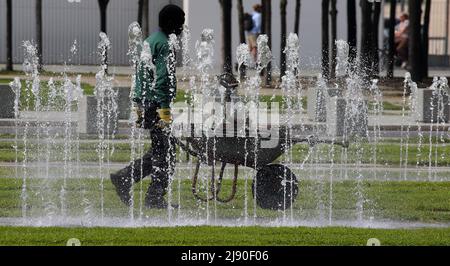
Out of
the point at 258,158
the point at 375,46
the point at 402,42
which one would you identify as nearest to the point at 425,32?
the point at 375,46

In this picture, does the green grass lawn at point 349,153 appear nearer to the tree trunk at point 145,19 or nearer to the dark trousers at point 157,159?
the dark trousers at point 157,159

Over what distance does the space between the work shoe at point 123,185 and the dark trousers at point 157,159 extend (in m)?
0.06

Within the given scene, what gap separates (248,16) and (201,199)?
26242 millimetres

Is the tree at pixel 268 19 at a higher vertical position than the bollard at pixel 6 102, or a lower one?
higher

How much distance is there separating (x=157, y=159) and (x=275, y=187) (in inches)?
41.9

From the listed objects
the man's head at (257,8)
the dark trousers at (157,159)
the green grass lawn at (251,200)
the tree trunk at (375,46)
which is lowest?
the green grass lawn at (251,200)

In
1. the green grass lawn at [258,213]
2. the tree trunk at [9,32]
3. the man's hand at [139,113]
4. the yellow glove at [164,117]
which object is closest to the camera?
the green grass lawn at [258,213]

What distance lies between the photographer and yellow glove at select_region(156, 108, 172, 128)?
13.1 meters

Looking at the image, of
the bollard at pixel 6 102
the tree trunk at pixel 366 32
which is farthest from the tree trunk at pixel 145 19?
the bollard at pixel 6 102

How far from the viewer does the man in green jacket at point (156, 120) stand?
1318 centimetres

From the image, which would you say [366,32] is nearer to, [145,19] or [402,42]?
[145,19]

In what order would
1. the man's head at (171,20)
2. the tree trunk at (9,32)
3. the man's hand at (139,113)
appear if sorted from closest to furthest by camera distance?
the man's hand at (139,113) < the man's head at (171,20) < the tree trunk at (9,32)

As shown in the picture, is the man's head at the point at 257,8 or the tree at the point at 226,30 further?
the man's head at the point at 257,8
